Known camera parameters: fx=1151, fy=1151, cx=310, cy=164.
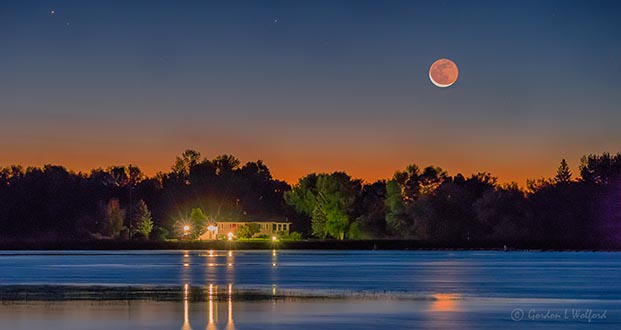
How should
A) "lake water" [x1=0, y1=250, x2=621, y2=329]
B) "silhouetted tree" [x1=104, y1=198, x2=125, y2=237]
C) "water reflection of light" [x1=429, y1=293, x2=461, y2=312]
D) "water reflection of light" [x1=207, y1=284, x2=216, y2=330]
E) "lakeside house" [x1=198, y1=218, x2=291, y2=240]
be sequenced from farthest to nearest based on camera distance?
"lakeside house" [x1=198, y1=218, x2=291, y2=240], "silhouetted tree" [x1=104, y1=198, x2=125, y2=237], "water reflection of light" [x1=429, y1=293, x2=461, y2=312], "lake water" [x1=0, y1=250, x2=621, y2=329], "water reflection of light" [x1=207, y1=284, x2=216, y2=330]

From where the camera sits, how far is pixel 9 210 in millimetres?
158375

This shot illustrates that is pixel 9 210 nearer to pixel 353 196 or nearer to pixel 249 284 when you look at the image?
pixel 353 196

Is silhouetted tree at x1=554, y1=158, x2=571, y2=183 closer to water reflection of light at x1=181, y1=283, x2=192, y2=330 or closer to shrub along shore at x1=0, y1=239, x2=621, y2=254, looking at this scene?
shrub along shore at x1=0, y1=239, x2=621, y2=254

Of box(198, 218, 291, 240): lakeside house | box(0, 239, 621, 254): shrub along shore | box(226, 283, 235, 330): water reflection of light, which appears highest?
box(198, 218, 291, 240): lakeside house

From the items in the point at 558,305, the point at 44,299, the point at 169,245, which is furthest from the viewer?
the point at 169,245

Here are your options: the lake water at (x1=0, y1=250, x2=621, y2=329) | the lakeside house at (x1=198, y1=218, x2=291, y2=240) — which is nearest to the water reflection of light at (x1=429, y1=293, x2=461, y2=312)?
the lake water at (x1=0, y1=250, x2=621, y2=329)

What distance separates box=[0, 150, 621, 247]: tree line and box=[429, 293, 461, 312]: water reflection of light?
325 feet

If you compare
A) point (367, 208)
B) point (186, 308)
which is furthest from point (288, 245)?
point (186, 308)

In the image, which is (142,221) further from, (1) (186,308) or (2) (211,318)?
(2) (211,318)

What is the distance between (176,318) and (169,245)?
370ft

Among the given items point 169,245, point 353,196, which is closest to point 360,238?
point 353,196

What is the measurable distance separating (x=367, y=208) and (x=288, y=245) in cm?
2181

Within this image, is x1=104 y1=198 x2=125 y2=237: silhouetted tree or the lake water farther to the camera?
x1=104 y1=198 x2=125 y2=237: silhouetted tree

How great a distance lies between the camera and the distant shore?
13538 cm
